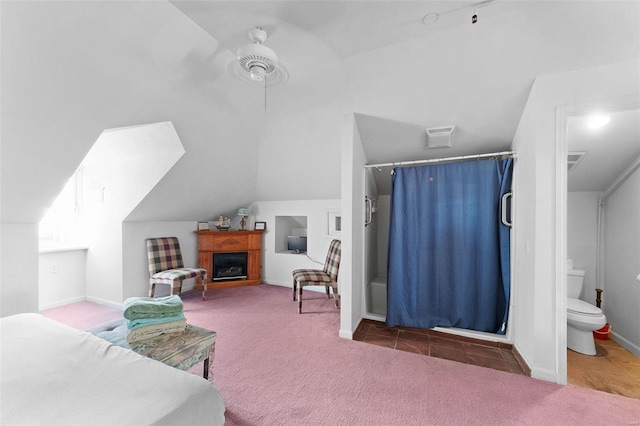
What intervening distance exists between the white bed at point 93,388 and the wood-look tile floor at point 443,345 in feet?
6.14

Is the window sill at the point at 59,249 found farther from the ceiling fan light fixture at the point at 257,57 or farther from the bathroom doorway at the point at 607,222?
the bathroom doorway at the point at 607,222

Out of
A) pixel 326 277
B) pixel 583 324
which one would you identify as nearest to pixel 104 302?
pixel 326 277

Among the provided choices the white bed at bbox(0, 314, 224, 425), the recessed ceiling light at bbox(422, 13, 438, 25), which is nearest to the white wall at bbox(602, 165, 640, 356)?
the recessed ceiling light at bbox(422, 13, 438, 25)

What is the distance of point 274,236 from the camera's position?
4.52 metres

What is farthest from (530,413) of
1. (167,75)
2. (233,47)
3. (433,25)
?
(167,75)

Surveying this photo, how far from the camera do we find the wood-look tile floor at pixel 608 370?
179cm

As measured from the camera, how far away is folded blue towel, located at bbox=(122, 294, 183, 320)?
1422 mm

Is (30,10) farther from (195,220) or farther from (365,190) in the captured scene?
(195,220)

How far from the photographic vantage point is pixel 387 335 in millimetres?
2553

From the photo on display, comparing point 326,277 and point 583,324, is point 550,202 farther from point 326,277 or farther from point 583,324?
point 326,277

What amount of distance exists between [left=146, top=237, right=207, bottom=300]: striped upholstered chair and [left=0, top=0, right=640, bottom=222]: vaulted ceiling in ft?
4.14

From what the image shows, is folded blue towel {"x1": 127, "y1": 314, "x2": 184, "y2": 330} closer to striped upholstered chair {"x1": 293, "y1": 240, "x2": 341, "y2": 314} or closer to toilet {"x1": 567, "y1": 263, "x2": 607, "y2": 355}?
striped upholstered chair {"x1": 293, "y1": 240, "x2": 341, "y2": 314}

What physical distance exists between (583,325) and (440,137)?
2.04m

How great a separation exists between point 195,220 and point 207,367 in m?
3.12
